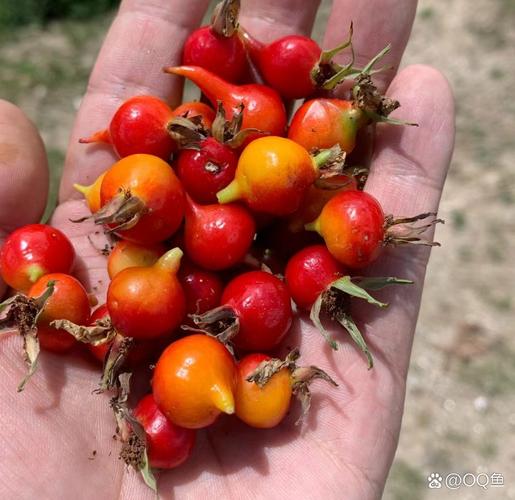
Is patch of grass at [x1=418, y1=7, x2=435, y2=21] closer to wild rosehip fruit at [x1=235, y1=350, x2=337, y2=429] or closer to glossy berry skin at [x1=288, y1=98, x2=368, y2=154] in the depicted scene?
glossy berry skin at [x1=288, y1=98, x2=368, y2=154]

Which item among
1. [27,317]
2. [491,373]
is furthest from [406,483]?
[27,317]

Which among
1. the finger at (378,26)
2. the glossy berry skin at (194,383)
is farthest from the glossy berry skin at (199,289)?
the finger at (378,26)

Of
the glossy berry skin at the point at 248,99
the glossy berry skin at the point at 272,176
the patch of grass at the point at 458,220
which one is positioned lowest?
the patch of grass at the point at 458,220

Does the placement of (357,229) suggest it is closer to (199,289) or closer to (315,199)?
(315,199)

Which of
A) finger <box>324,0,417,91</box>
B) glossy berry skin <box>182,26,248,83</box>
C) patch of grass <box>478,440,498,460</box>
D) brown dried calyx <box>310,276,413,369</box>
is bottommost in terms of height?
patch of grass <box>478,440,498,460</box>

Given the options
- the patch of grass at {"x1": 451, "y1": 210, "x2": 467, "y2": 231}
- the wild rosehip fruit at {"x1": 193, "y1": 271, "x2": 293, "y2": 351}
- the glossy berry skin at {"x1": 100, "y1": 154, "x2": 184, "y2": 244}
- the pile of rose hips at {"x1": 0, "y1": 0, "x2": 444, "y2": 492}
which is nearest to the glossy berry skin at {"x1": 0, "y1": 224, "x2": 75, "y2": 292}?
the pile of rose hips at {"x1": 0, "y1": 0, "x2": 444, "y2": 492}

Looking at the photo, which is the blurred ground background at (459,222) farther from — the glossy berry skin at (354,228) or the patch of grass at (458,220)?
the glossy berry skin at (354,228)

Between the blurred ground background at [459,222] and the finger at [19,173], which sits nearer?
the finger at [19,173]
